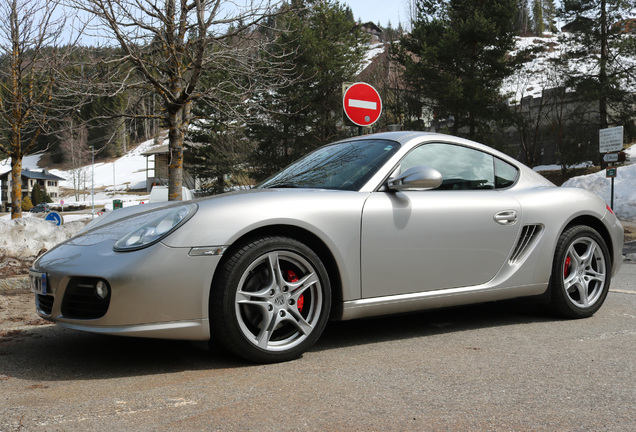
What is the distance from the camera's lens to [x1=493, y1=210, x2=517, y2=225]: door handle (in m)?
3.93

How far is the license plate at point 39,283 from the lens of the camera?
3.14m

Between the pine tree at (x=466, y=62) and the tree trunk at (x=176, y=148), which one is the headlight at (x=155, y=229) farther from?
the pine tree at (x=466, y=62)

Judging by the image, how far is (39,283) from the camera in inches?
127

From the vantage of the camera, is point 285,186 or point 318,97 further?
point 318,97

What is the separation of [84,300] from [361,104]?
5645 mm

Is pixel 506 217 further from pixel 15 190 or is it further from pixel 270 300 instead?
pixel 15 190

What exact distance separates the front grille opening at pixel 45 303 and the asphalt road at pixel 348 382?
0.28 meters

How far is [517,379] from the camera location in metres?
2.82

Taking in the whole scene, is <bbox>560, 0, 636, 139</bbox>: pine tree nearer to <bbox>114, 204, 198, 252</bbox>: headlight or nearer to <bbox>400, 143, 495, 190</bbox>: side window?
<bbox>400, 143, 495, 190</bbox>: side window

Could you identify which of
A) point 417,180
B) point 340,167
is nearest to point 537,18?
point 340,167

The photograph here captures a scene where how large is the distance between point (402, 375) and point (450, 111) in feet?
91.6

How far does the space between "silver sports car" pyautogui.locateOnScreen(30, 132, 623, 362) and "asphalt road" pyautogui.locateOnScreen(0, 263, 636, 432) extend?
0.24 m

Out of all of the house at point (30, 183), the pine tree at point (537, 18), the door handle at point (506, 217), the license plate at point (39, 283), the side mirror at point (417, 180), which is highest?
the pine tree at point (537, 18)

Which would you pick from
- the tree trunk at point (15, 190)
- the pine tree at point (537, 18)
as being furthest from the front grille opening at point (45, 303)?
the pine tree at point (537, 18)
